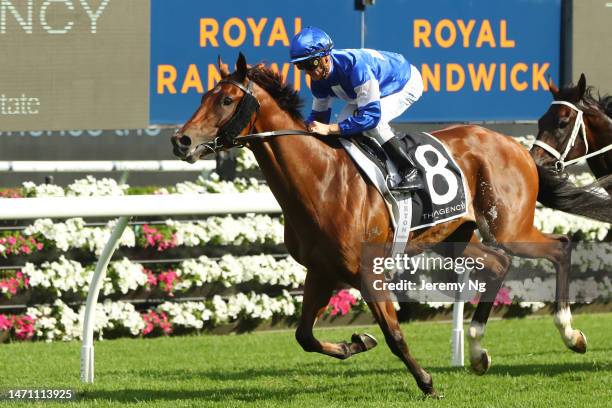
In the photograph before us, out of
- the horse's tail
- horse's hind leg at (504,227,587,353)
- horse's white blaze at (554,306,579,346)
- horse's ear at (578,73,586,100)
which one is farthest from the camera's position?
horse's ear at (578,73,586,100)

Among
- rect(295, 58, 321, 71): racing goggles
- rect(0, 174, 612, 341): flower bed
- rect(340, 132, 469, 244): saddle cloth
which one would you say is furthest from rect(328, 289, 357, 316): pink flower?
rect(295, 58, 321, 71): racing goggles

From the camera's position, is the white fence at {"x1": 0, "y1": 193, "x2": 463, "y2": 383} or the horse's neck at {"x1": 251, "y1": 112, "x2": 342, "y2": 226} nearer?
the horse's neck at {"x1": 251, "y1": 112, "x2": 342, "y2": 226}

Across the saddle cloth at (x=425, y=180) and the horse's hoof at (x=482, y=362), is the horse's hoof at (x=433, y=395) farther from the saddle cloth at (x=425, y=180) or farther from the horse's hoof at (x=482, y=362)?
the saddle cloth at (x=425, y=180)

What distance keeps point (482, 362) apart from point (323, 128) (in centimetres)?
122

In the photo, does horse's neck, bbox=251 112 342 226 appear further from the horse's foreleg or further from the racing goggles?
the horse's foreleg

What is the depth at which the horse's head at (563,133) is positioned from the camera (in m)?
6.02

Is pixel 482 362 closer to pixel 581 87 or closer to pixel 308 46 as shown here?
pixel 308 46

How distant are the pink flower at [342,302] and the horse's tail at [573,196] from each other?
7.38 feet

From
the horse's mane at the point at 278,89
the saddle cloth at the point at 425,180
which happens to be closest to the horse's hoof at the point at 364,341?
the saddle cloth at the point at 425,180

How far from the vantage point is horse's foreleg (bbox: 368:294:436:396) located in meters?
4.83

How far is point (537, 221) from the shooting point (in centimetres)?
860

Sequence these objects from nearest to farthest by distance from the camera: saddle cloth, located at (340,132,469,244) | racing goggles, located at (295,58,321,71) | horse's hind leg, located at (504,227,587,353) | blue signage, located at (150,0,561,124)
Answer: racing goggles, located at (295,58,321,71) < saddle cloth, located at (340,132,469,244) < horse's hind leg, located at (504,227,587,353) < blue signage, located at (150,0,561,124)

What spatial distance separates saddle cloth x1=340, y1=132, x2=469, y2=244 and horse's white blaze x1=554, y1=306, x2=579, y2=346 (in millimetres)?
618

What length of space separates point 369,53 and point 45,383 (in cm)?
205
